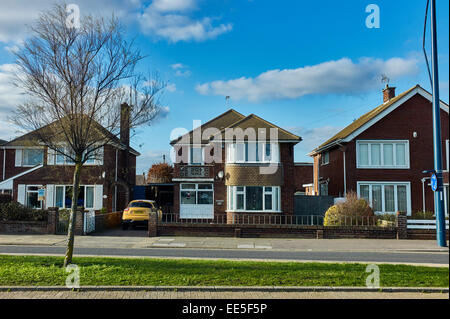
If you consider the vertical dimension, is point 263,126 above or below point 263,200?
above

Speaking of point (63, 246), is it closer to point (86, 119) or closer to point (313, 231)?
point (86, 119)

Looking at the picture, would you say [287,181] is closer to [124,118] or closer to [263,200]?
[263,200]

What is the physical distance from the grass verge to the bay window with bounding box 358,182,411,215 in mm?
15329

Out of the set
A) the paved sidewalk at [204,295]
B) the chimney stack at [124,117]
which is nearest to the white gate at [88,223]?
the chimney stack at [124,117]

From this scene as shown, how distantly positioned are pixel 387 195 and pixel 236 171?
9550 mm

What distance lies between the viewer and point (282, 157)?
24.6m

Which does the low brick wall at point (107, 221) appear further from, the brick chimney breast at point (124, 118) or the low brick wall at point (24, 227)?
the brick chimney breast at point (124, 118)

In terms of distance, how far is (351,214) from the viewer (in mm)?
20172

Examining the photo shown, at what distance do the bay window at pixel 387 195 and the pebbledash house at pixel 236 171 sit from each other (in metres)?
4.82

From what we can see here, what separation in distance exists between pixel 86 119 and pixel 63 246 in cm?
835

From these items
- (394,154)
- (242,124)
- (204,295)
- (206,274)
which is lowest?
(204,295)

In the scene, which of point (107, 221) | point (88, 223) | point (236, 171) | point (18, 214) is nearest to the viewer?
point (88, 223)

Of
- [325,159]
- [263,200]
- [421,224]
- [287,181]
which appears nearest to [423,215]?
[421,224]

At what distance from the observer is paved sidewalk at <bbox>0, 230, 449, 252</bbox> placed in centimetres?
1658
